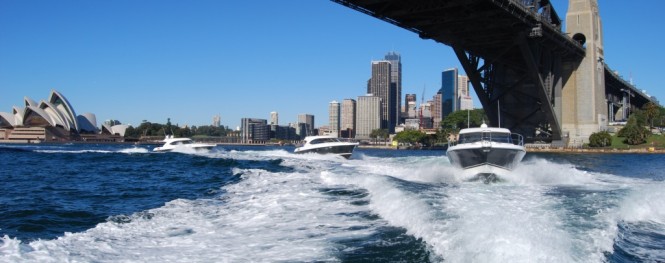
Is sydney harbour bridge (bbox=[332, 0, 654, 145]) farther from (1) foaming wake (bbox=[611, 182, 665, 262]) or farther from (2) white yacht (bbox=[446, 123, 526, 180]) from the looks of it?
(1) foaming wake (bbox=[611, 182, 665, 262])

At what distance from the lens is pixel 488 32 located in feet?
152

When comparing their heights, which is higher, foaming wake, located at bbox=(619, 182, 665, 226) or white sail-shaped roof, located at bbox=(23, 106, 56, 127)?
white sail-shaped roof, located at bbox=(23, 106, 56, 127)

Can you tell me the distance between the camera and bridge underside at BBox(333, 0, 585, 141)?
38.6 meters

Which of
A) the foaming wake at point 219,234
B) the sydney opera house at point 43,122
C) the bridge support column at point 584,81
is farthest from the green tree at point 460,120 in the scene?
the foaming wake at point 219,234

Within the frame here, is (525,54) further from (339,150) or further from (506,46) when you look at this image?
(339,150)

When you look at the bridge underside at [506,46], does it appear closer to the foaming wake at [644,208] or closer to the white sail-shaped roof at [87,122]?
the foaming wake at [644,208]

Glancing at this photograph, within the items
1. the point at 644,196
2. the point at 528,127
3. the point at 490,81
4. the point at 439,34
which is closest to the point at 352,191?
the point at 644,196

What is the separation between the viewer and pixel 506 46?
52.0 meters

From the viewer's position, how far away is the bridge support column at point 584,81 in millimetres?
65125

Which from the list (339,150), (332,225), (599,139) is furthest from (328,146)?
(599,139)

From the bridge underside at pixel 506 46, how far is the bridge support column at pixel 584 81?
157 centimetres

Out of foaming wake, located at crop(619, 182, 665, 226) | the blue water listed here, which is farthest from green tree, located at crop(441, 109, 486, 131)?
foaming wake, located at crop(619, 182, 665, 226)

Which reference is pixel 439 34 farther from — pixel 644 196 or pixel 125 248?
pixel 125 248

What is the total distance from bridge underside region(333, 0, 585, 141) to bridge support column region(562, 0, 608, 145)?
157cm
